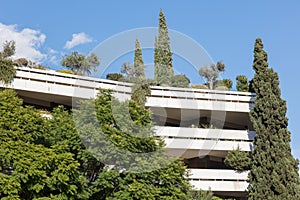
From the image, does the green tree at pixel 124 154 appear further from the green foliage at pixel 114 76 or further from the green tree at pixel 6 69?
the green foliage at pixel 114 76

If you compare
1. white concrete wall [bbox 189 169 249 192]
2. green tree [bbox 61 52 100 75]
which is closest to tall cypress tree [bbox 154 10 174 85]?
green tree [bbox 61 52 100 75]

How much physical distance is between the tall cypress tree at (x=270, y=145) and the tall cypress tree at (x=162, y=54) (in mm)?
6143

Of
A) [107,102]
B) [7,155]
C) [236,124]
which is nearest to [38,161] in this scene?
[7,155]

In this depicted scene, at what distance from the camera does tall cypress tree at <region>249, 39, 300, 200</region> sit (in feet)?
70.2

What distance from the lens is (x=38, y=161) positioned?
46.5 ft

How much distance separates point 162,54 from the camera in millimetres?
31328

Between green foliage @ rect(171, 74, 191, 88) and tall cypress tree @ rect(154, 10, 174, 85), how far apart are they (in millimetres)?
372

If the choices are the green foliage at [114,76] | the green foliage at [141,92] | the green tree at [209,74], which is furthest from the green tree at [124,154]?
the green tree at [209,74]

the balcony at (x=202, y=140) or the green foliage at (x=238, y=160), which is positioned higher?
the balcony at (x=202, y=140)

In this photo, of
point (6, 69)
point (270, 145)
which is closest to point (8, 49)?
point (6, 69)

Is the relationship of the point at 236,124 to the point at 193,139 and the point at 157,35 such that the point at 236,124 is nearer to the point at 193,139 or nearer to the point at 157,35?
the point at 193,139

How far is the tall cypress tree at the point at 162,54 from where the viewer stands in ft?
93.7

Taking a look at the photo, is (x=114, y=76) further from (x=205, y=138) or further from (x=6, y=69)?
(x=6, y=69)

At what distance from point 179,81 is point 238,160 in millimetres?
6591
